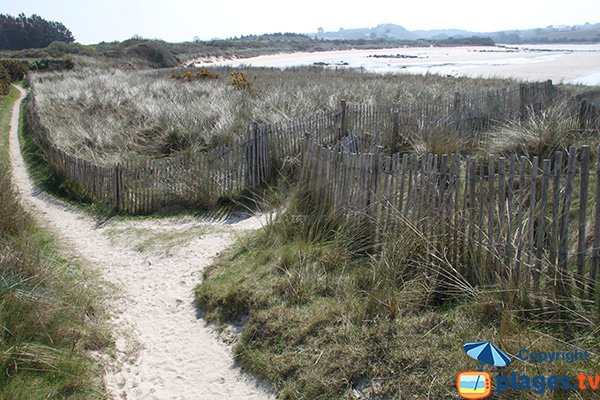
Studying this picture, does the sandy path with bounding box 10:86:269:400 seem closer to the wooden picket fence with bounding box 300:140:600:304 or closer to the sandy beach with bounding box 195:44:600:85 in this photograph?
the wooden picket fence with bounding box 300:140:600:304

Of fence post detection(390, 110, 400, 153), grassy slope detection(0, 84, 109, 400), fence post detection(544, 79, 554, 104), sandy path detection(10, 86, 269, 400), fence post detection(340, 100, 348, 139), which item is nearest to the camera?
grassy slope detection(0, 84, 109, 400)

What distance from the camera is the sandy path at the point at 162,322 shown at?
4.68 metres

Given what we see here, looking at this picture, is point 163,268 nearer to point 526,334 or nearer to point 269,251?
point 269,251

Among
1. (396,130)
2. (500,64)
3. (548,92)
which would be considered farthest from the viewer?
(500,64)

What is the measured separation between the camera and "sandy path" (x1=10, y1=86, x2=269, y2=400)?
4.68 m

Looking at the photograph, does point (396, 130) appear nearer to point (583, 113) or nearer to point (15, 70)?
point (583, 113)

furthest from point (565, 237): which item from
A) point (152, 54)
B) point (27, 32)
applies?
point (27, 32)

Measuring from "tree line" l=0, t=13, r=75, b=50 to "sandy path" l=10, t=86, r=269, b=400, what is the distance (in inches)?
3826

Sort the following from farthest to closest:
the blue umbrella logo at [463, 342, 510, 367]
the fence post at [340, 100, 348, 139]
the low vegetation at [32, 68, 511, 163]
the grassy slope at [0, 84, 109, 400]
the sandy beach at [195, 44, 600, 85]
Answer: the sandy beach at [195, 44, 600, 85] → the low vegetation at [32, 68, 511, 163] → the fence post at [340, 100, 348, 139] → the grassy slope at [0, 84, 109, 400] → the blue umbrella logo at [463, 342, 510, 367]

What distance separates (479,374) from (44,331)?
371 centimetres

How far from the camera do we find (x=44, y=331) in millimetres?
4609

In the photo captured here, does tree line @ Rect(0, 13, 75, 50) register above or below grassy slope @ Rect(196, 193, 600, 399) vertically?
above

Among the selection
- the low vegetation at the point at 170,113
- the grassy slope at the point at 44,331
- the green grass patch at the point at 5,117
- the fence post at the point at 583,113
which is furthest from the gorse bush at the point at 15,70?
the fence post at the point at 583,113

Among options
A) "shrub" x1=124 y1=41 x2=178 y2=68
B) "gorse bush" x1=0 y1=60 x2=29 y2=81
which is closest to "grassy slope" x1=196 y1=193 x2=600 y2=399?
"gorse bush" x1=0 y1=60 x2=29 y2=81
